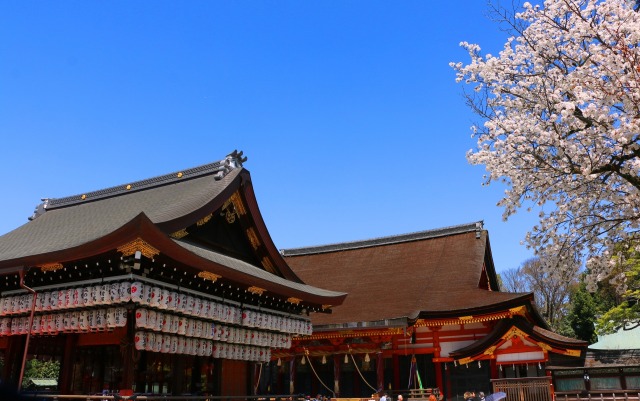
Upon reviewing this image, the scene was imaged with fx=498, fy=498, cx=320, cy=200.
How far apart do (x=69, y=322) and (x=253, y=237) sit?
6812mm

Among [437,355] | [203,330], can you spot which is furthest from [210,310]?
[437,355]

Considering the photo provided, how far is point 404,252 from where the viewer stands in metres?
28.1

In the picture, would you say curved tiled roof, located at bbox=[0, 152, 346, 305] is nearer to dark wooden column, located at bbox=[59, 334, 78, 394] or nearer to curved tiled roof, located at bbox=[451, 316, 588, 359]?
dark wooden column, located at bbox=[59, 334, 78, 394]

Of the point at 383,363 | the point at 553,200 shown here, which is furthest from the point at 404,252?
the point at 553,200

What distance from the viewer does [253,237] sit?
17.3 meters

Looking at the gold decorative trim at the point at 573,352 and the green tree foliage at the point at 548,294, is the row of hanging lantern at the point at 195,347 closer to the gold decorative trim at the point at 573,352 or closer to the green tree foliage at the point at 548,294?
the gold decorative trim at the point at 573,352

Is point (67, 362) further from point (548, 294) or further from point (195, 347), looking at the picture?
point (548, 294)

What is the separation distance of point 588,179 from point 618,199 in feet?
3.69

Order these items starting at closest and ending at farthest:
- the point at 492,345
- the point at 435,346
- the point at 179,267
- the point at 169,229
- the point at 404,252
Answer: the point at 179,267 → the point at 169,229 → the point at 492,345 → the point at 435,346 → the point at 404,252

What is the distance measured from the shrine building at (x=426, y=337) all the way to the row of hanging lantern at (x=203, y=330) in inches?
191

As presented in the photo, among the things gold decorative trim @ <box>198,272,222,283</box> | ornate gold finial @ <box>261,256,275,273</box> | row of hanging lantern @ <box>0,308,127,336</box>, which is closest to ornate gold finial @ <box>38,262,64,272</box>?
row of hanging lantern @ <box>0,308,127,336</box>

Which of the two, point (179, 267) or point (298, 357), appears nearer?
point (179, 267)

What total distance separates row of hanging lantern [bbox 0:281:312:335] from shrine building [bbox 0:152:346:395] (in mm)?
28

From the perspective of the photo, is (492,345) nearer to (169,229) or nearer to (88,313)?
(169,229)
